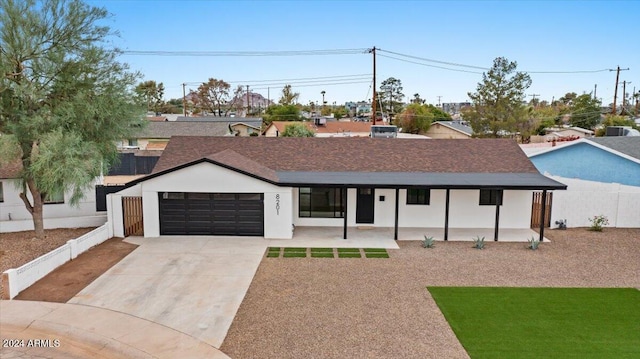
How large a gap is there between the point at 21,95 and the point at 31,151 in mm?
2109

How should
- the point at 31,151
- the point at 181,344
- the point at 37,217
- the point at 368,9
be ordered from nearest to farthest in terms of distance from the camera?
the point at 181,344, the point at 31,151, the point at 37,217, the point at 368,9

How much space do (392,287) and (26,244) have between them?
43.9ft

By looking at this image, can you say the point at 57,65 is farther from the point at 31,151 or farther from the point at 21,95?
the point at 31,151

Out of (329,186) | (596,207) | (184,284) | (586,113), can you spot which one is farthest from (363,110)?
(184,284)

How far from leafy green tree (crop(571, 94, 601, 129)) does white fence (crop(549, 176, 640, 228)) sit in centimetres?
5619

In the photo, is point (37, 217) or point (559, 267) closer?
point (559, 267)

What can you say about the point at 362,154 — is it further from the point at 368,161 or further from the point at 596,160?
the point at 596,160

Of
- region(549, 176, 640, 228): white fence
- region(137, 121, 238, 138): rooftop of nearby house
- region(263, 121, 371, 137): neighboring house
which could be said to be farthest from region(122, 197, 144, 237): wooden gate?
region(263, 121, 371, 137): neighboring house

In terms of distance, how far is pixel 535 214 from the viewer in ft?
63.1

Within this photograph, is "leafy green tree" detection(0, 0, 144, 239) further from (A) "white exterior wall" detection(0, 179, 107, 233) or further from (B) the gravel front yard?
(B) the gravel front yard

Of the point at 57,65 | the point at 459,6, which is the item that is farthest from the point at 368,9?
the point at 57,65

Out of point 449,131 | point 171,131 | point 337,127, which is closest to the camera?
point 171,131

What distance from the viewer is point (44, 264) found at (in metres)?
12.7

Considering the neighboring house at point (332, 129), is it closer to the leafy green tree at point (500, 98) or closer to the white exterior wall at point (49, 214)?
the leafy green tree at point (500, 98)
